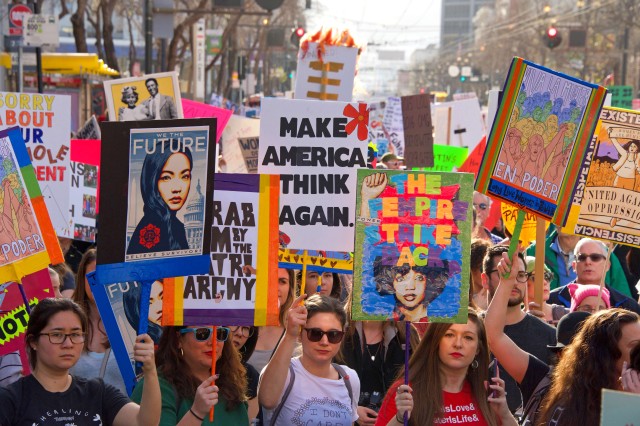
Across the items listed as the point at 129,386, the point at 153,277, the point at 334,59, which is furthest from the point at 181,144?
the point at 334,59

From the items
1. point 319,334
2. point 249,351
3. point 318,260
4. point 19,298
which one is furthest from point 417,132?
point 319,334

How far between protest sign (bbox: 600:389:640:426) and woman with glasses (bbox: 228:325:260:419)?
2593mm

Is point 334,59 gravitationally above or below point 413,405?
above

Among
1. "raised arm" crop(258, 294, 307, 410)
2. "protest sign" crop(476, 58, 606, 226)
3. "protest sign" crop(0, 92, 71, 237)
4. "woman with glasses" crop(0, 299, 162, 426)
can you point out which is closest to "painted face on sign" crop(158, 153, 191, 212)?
"woman with glasses" crop(0, 299, 162, 426)

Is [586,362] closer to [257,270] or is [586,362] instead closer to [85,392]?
[257,270]

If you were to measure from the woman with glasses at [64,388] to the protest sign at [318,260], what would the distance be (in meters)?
2.13

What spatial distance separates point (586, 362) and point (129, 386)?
1834mm

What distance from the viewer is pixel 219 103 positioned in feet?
118

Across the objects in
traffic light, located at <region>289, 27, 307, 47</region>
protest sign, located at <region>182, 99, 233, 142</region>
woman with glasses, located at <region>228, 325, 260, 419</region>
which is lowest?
woman with glasses, located at <region>228, 325, 260, 419</region>

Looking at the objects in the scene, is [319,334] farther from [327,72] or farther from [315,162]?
[327,72]

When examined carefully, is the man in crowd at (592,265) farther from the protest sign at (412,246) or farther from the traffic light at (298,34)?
the traffic light at (298,34)

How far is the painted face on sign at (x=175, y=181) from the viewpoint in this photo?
4965 mm

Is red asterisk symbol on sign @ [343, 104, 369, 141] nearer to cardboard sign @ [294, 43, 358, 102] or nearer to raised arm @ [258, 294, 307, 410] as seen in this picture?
raised arm @ [258, 294, 307, 410]

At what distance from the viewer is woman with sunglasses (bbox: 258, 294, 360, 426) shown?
523 cm
